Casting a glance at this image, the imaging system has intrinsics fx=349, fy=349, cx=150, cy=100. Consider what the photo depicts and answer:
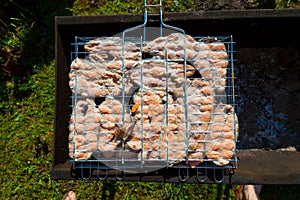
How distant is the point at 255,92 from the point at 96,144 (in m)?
1.18

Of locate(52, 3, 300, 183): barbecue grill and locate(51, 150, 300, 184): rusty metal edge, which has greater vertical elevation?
locate(52, 3, 300, 183): barbecue grill

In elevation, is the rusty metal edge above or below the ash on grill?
below

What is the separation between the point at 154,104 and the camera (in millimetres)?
1749

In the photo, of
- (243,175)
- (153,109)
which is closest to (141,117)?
(153,109)

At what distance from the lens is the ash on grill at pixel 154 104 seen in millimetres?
1724

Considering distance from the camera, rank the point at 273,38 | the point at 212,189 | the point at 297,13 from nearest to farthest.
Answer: the point at 297,13 → the point at 273,38 → the point at 212,189

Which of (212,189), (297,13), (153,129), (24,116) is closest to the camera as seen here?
(153,129)

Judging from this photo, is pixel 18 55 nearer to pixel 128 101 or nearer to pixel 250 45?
pixel 128 101

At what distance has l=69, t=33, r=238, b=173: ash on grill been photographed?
1724 millimetres

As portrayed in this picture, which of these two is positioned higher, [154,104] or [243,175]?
[154,104]

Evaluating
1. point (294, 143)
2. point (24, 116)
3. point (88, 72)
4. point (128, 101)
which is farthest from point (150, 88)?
point (24, 116)

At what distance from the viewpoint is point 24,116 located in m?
2.79

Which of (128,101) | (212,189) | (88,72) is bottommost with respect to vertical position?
(212,189)

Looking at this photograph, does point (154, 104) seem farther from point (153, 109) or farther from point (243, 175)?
point (243, 175)
